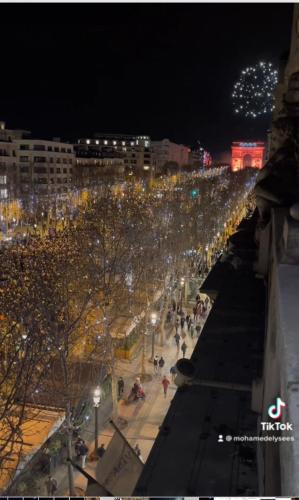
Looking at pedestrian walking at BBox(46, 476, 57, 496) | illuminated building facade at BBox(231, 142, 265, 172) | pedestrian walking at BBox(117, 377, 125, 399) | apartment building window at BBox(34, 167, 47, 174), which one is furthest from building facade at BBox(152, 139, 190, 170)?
pedestrian walking at BBox(46, 476, 57, 496)

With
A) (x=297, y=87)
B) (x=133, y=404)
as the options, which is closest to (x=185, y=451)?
(x=297, y=87)

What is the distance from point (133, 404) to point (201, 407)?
1188 centimetres

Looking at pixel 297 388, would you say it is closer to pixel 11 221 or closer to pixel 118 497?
pixel 118 497

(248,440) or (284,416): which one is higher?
(284,416)

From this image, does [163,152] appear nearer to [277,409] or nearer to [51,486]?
[51,486]

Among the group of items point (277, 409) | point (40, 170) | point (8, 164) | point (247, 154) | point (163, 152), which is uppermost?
point (247, 154)

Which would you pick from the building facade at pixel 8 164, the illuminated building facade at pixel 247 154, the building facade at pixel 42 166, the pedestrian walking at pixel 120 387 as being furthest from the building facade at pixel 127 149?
the pedestrian walking at pixel 120 387

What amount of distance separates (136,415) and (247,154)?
17519 cm

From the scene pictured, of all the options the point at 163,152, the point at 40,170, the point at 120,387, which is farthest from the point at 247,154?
the point at 120,387

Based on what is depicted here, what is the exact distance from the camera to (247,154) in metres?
183

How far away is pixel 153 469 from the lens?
558 cm

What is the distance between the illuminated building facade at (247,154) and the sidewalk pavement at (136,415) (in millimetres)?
164737

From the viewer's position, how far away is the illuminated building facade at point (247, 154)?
180500 mm

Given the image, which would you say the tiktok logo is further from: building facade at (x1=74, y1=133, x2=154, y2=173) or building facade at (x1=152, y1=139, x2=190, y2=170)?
building facade at (x1=152, y1=139, x2=190, y2=170)
